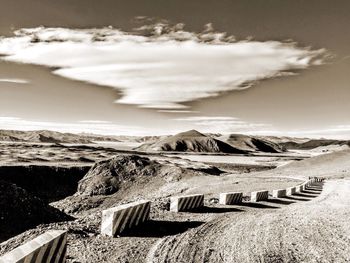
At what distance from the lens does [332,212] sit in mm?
17375

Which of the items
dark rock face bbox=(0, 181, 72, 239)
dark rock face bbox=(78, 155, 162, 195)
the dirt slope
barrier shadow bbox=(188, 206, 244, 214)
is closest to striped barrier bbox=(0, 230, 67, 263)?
the dirt slope

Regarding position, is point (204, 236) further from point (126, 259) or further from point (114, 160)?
point (114, 160)

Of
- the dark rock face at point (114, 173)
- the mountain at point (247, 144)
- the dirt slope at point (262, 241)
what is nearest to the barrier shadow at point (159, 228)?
the dirt slope at point (262, 241)

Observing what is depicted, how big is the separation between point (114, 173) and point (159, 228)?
34.3 m

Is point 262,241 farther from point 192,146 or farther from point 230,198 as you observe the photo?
point 192,146

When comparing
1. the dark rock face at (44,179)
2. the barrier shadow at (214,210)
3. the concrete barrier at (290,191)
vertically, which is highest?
the barrier shadow at (214,210)

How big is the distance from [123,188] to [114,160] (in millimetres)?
7223

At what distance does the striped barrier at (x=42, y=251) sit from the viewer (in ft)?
20.0

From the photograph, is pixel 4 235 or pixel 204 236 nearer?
pixel 204 236

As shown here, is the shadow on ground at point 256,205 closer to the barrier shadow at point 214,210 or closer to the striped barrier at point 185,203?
the barrier shadow at point 214,210

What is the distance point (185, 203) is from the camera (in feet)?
55.2

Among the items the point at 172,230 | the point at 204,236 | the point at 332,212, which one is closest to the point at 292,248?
the point at 204,236

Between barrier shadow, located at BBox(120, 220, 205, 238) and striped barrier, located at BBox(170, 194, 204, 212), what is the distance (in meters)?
2.49

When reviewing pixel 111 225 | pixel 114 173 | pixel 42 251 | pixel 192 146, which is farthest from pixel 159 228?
pixel 192 146
